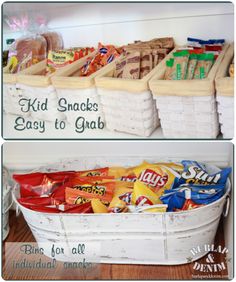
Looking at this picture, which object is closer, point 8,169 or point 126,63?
point 126,63

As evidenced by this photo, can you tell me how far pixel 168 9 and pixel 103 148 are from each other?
19.8 inches

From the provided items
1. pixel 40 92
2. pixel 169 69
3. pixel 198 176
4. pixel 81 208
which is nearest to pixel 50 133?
pixel 40 92

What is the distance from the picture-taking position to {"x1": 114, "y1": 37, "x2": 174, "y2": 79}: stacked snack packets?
3.74 feet

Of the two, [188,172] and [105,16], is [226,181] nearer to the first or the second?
[188,172]

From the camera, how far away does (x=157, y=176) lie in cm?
130

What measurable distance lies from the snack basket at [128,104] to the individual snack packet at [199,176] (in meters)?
0.22

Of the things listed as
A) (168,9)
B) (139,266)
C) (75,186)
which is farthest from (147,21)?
(139,266)

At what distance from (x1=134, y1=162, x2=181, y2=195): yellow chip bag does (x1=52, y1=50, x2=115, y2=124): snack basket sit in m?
0.29

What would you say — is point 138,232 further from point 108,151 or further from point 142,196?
point 108,151

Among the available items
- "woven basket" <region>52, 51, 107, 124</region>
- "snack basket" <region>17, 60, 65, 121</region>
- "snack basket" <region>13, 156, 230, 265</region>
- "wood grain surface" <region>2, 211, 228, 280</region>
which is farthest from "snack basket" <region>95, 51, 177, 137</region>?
"wood grain surface" <region>2, 211, 228, 280</region>

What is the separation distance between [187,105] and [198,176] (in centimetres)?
30

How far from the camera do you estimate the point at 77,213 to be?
1.18m

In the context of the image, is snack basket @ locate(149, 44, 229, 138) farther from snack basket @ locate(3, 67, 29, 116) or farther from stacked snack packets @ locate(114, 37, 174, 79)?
snack basket @ locate(3, 67, 29, 116)

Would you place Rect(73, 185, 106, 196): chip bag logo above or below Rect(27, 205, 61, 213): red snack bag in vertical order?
above
